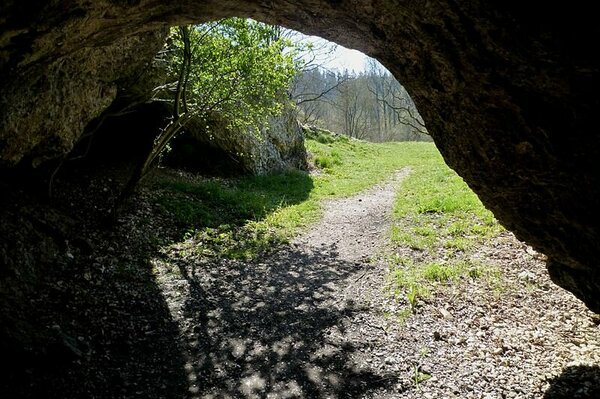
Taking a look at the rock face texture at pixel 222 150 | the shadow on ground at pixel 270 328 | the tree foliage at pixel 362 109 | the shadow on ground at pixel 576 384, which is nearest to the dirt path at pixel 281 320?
the shadow on ground at pixel 270 328

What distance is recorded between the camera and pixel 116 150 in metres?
16.3

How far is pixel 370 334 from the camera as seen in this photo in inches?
282

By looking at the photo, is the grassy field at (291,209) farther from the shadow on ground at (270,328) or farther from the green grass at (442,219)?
the shadow on ground at (270,328)

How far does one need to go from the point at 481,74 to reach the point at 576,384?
4252 mm

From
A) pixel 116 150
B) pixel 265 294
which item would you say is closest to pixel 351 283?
pixel 265 294

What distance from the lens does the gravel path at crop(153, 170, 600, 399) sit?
5.77 m

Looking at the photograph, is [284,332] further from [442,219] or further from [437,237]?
[442,219]

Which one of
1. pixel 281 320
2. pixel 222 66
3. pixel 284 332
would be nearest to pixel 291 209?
pixel 222 66

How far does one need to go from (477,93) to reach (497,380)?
13.3ft

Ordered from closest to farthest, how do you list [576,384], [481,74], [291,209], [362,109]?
[481,74], [576,384], [291,209], [362,109]

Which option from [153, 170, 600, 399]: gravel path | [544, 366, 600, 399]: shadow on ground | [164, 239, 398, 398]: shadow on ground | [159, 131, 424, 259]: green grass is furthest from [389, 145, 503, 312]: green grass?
[159, 131, 424, 259]: green grass

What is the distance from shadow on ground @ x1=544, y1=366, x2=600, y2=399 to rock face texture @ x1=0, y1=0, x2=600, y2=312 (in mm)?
910

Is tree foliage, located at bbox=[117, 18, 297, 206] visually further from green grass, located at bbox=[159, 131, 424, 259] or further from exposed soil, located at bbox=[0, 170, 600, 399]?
exposed soil, located at bbox=[0, 170, 600, 399]

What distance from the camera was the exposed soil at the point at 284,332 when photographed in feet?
18.7
